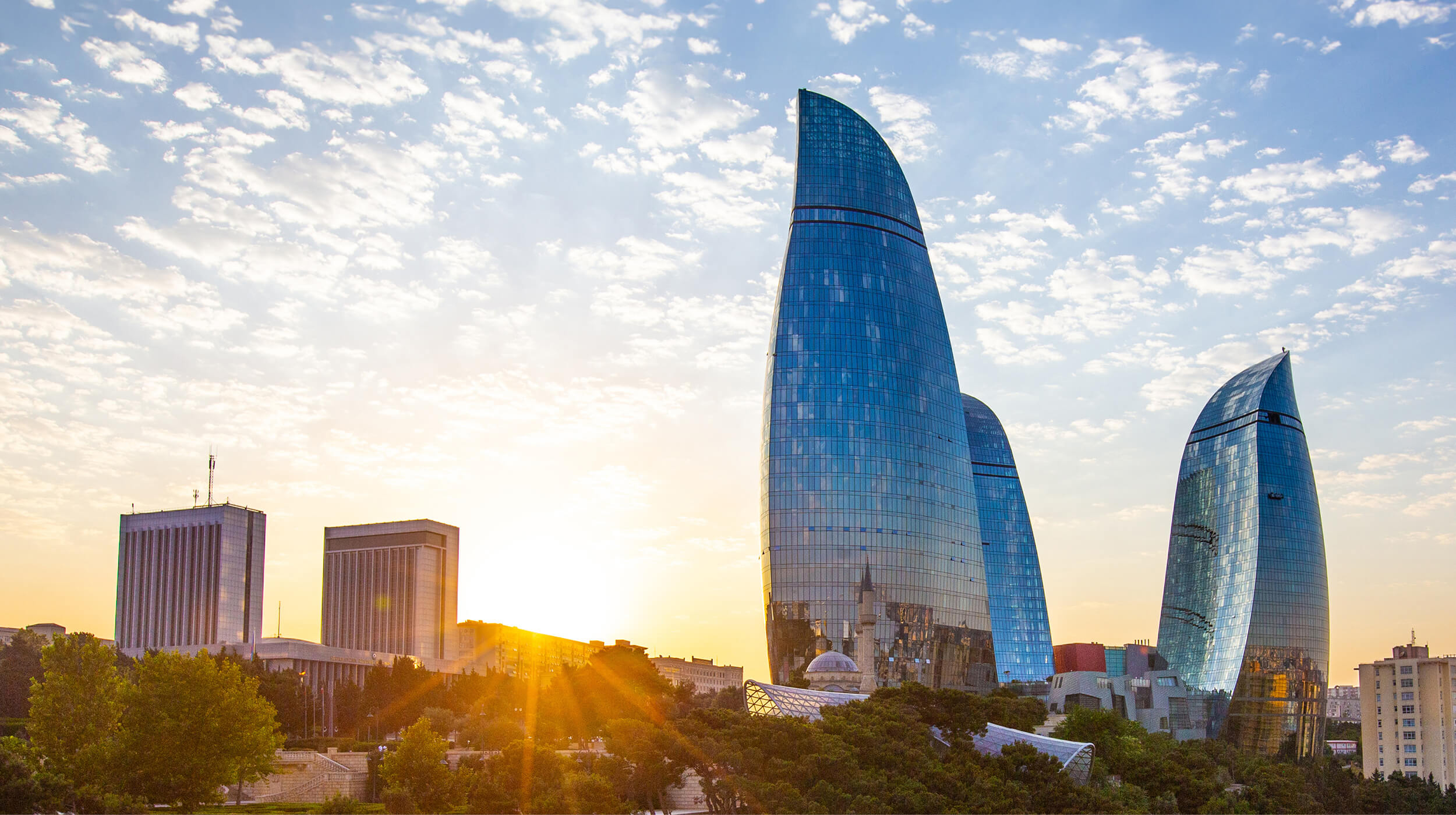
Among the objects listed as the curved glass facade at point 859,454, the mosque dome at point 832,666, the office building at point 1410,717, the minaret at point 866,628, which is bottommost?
the office building at point 1410,717

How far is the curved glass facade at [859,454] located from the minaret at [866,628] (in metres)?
0.88

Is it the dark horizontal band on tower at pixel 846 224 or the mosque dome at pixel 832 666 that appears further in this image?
the dark horizontal band on tower at pixel 846 224

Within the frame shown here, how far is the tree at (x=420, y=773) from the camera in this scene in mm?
74875

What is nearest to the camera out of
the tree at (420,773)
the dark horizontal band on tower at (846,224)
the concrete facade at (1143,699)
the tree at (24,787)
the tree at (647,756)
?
the tree at (24,787)

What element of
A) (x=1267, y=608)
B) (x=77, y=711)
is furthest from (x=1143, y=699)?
(x=77, y=711)

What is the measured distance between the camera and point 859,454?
15838 centimetres

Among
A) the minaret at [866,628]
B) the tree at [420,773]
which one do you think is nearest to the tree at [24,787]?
the tree at [420,773]

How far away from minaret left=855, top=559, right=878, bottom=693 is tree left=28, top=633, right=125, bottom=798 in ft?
299

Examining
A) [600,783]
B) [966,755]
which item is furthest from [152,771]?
[966,755]

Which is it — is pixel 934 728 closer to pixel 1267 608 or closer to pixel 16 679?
pixel 16 679

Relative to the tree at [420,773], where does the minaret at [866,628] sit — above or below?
above

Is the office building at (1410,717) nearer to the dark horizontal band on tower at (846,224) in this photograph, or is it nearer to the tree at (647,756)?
the dark horizontal band on tower at (846,224)

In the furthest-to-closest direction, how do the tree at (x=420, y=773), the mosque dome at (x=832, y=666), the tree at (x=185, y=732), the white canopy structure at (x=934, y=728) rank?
1. the mosque dome at (x=832, y=666)
2. the white canopy structure at (x=934, y=728)
3. the tree at (x=185, y=732)
4. the tree at (x=420, y=773)

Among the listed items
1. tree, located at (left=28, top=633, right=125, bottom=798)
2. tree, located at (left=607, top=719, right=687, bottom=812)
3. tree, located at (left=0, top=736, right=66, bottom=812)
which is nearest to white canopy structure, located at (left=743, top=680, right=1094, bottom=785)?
tree, located at (left=607, top=719, right=687, bottom=812)
